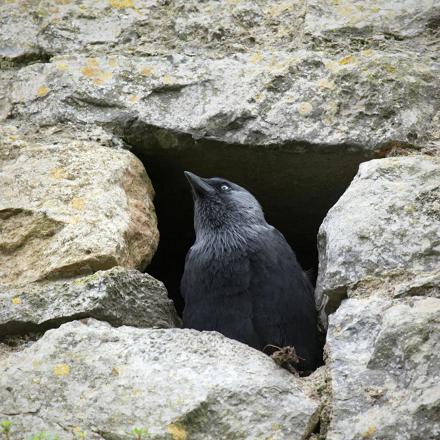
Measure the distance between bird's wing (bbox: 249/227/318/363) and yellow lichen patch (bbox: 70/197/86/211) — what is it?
86 centimetres

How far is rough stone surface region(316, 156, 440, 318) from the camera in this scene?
10.0 ft

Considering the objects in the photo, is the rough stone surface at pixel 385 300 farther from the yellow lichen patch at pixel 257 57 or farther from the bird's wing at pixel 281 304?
the yellow lichen patch at pixel 257 57

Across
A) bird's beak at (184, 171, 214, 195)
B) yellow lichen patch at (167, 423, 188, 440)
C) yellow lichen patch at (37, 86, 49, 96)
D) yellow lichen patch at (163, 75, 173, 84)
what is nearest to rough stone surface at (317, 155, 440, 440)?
yellow lichen patch at (167, 423, 188, 440)

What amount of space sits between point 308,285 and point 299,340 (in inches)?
15.5

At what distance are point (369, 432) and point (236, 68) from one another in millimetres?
2141

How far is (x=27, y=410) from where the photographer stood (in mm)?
2705

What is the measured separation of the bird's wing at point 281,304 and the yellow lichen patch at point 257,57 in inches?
36.2

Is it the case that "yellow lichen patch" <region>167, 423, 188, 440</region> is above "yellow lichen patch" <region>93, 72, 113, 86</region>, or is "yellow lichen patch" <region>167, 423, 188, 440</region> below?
below

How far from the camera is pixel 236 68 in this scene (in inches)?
163

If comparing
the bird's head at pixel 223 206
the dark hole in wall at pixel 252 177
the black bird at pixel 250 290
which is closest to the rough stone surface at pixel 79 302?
the black bird at pixel 250 290

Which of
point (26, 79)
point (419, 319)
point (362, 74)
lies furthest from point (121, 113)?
point (419, 319)

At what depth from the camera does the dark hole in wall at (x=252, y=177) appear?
4055 millimetres

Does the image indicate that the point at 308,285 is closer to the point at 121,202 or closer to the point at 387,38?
the point at 121,202

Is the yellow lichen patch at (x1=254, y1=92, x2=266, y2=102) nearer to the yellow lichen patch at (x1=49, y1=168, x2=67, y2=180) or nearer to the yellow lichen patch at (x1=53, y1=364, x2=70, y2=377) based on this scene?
the yellow lichen patch at (x1=49, y1=168, x2=67, y2=180)
